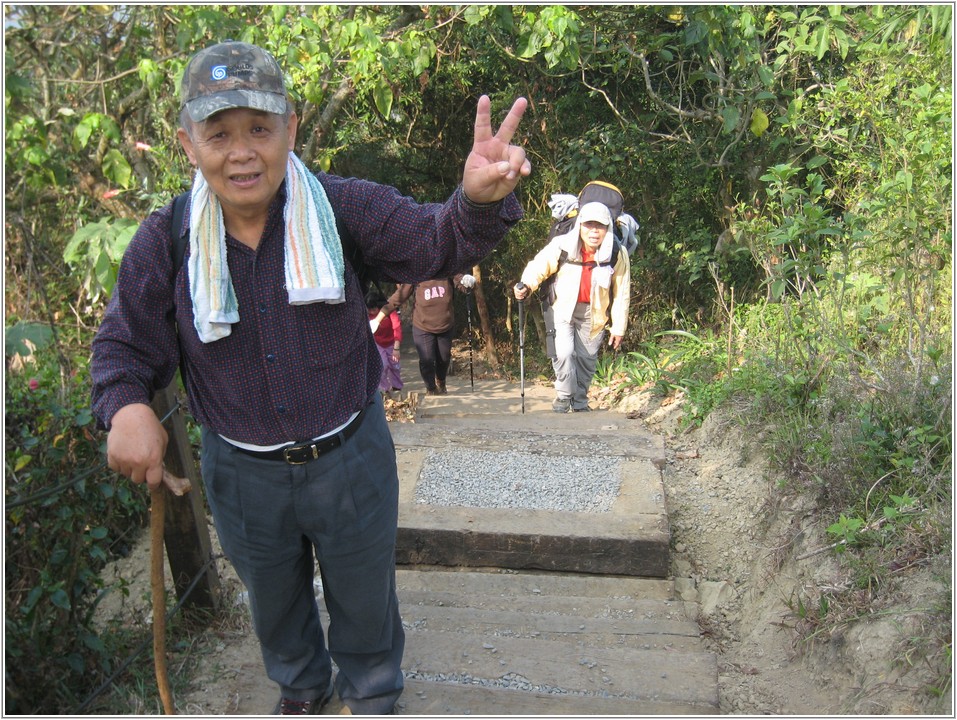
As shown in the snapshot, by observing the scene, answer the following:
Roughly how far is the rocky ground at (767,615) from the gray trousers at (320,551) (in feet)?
1.57

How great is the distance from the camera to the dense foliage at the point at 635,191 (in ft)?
9.29

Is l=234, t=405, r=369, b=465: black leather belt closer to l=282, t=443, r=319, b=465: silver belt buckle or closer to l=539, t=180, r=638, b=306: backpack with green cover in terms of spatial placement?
l=282, t=443, r=319, b=465: silver belt buckle

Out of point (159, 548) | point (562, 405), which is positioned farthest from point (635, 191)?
point (159, 548)

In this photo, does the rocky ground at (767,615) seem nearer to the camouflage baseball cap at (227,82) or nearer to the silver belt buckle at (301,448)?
the silver belt buckle at (301,448)

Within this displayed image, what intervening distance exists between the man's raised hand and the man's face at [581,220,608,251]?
4.59 meters

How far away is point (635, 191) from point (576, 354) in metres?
3.22

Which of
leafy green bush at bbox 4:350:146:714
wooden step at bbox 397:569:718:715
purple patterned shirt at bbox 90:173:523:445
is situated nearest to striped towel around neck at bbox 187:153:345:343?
purple patterned shirt at bbox 90:173:523:445

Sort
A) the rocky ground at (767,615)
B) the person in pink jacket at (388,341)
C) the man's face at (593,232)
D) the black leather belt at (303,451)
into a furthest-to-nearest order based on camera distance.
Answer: the person in pink jacket at (388,341)
the man's face at (593,232)
the rocky ground at (767,615)
the black leather belt at (303,451)

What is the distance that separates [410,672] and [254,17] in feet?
17.1

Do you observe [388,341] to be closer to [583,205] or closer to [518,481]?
[583,205]

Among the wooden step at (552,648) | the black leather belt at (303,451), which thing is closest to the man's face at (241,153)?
the black leather belt at (303,451)

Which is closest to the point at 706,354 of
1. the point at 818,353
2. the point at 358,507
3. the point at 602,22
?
the point at 818,353

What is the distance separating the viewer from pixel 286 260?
208 cm

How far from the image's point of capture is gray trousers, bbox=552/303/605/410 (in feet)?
22.4
